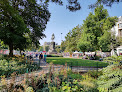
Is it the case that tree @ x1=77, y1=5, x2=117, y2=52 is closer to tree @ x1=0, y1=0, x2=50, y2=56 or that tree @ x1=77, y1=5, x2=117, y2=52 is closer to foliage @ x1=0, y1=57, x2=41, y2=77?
tree @ x1=0, y1=0, x2=50, y2=56

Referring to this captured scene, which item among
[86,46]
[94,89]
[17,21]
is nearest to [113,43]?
[86,46]

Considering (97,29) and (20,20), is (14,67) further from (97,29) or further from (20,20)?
(97,29)

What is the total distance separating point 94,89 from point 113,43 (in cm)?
3063

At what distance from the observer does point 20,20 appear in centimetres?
1329

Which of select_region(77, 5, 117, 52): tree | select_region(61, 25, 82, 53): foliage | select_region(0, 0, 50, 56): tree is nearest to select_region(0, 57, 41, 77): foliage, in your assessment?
select_region(0, 0, 50, 56): tree

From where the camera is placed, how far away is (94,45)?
27578 millimetres

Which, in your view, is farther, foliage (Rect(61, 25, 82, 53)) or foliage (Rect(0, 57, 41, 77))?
foliage (Rect(61, 25, 82, 53))

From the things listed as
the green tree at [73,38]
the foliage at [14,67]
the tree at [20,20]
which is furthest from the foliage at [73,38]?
the foliage at [14,67]

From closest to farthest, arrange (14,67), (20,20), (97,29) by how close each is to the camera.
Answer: (14,67)
(20,20)
(97,29)

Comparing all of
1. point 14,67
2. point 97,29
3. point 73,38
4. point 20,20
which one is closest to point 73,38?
point 73,38

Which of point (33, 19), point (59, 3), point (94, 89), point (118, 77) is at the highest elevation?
point (33, 19)

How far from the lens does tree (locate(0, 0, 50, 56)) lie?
43.5 ft

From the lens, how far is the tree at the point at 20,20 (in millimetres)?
13273

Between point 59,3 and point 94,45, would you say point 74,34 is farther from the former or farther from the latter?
point 59,3
